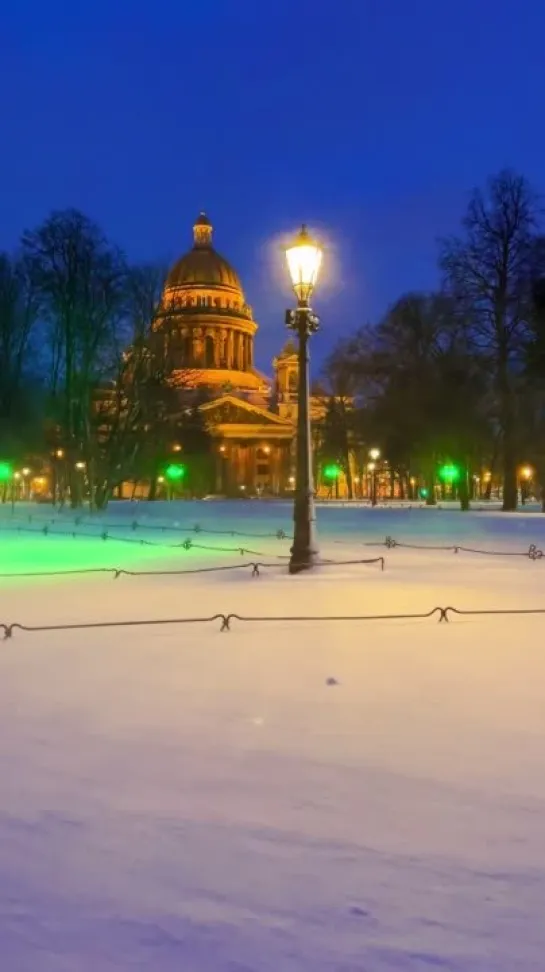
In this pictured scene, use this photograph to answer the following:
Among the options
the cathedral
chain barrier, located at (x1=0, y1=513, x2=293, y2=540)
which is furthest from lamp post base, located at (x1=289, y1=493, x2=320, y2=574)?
the cathedral

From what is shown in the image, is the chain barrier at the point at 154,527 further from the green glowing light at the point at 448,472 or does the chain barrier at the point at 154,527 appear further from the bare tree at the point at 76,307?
the green glowing light at the point at 448,472

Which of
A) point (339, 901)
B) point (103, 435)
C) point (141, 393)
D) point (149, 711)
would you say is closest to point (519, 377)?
point (141, 393)

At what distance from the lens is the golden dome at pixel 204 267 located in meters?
129

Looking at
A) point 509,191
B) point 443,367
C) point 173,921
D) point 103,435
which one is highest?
point 509,191

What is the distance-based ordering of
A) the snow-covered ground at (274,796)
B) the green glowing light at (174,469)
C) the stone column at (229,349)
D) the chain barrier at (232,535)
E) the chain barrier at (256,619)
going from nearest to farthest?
the snow-covered ground at (274,796) → the chain barrier at (256,619) → the chain barrier at (232,535) → the green glowing light at (174,469) → the stone column at (229,349)

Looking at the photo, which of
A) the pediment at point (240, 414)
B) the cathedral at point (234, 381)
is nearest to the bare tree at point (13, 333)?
the cathedral at point (234, 381)

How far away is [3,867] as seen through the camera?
13.0 feet

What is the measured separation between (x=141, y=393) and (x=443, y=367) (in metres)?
13.9

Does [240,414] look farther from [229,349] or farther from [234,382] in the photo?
[229,349]

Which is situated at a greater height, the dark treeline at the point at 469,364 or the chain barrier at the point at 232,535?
the dark treeline at the point at 469,364

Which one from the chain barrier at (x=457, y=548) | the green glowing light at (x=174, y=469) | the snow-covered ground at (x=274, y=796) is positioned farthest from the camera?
the green glowing light at (x=174, y=469)

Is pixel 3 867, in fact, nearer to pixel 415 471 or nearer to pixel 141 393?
pixel 141 393

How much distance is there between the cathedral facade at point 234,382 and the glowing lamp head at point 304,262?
252 feet

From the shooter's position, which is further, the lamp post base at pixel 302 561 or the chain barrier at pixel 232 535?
the chain barrier at pixel 232 535
